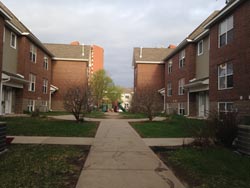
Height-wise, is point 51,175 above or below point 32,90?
below

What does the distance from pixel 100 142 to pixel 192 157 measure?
4.01 metres

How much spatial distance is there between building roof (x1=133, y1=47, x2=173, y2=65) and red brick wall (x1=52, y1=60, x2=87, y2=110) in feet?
28.6

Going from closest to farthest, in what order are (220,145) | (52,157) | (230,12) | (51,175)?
(51,175), (52,157), (220,145), (230,12)

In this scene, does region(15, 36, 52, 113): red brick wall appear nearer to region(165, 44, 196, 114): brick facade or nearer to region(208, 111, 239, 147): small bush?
region(165, 44, 196, 114): brick facade

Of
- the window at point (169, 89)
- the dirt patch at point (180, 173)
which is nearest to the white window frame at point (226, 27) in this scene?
the dirt patch at point (180, 173)

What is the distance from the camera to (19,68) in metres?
27.8

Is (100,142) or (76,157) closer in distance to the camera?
(76,157)

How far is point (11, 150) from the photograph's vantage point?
8.76 metres

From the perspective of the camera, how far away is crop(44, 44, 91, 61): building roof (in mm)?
43000

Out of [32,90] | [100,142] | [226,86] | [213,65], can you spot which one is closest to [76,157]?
[100,142]

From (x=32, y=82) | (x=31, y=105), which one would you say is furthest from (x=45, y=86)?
(x=31, y=105)

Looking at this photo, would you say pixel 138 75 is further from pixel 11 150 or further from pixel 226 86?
pixel 11 150

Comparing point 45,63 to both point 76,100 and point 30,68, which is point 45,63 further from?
point 76,100

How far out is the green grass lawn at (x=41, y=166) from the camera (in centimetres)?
554
